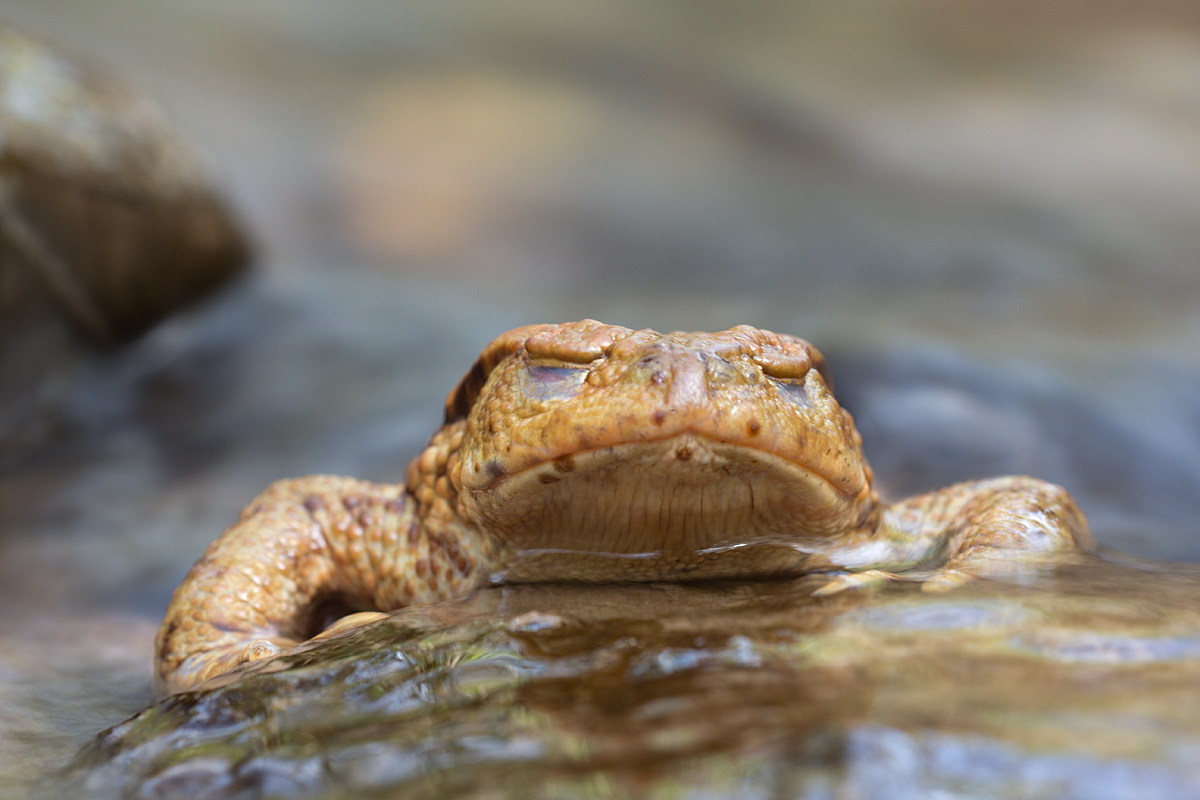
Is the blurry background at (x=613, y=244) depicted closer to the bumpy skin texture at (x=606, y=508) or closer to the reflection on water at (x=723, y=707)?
the bumpy skin texture at (x=606, y=508)

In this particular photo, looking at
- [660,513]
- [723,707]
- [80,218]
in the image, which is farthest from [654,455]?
[80,218]

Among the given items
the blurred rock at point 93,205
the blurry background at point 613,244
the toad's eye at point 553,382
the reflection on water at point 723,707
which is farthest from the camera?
the blurred rock at point 93,205

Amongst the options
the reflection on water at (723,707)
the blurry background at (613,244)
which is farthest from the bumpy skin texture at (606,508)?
the blurry background at (613,244)

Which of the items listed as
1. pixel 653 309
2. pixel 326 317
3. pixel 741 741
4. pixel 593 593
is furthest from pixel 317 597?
pixel 653 309

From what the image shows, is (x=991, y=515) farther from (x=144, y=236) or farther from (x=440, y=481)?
(x=144, y=236)

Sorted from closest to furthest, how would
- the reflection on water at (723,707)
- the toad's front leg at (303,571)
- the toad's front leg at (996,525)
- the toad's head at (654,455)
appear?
1. the reflection on water at (723,707)
2. the toad's head at (654,455)
3. the toad's front leg at (996,525)
4. the toad's front leg at (303,571)

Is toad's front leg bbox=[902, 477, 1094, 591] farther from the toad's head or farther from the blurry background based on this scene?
the blurry background

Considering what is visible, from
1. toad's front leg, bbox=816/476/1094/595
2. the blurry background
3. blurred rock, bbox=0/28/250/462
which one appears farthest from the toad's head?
blurred rock, bbox=0/28/250/462
